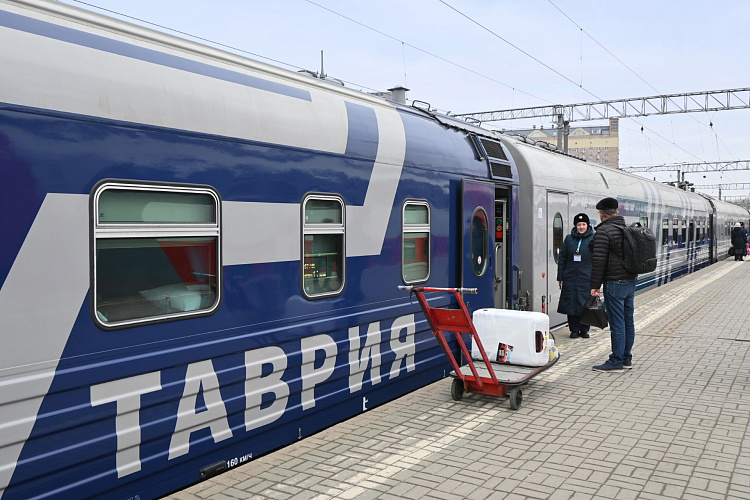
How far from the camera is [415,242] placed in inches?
254

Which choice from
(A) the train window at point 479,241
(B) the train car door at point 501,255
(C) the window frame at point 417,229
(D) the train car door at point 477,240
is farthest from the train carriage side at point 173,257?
(B) the train car door at point 501,255

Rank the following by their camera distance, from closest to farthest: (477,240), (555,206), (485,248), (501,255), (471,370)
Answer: (471,370) → (477,240) → (485,248) → (501,255) → (555,206)

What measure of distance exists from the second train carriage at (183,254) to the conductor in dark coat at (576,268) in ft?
12.1

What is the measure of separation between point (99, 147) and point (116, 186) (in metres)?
0.22

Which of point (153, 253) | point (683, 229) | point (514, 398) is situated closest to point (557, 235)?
point (514, 398)

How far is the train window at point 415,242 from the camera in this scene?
6.25m

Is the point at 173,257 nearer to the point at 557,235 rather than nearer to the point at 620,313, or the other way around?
the point at 620,313

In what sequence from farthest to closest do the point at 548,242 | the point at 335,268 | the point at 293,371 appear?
the point at 548,242 → the point at 335,268 → the point at 293,371

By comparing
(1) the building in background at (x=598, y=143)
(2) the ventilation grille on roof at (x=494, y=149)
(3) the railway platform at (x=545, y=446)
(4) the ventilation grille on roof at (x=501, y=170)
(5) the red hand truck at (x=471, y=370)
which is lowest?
(3) the railway platform at (x=545, y=446)

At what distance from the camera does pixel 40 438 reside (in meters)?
3.13

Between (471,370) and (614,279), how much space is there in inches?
93.8

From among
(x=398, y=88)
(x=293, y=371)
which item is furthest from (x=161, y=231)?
(x=398, y=88)

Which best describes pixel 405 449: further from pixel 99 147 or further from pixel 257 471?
pixel 99 147

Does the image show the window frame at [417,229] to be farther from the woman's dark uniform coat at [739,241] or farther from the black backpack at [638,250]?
the woman's dark uniform coat at [739,241]
